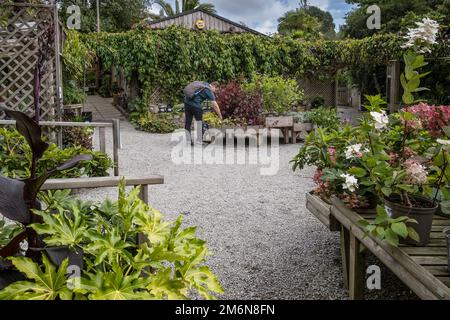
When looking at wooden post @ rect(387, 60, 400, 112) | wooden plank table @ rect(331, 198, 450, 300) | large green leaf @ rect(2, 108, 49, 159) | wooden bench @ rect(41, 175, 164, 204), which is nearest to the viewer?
large green leaf @ rect(2, 108, 49, 159)

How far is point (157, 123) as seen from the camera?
38.9 ft

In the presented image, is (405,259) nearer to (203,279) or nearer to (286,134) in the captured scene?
(203,279)

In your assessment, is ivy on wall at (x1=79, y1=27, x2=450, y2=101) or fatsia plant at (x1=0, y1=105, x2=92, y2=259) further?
ivy on wall at (x1=79, y1=27, x2=450, y2=101)

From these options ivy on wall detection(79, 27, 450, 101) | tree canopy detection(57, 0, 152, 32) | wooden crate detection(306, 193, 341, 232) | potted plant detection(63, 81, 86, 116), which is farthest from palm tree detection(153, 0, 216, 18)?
wooden crate detection(306, 193, 341, 232)

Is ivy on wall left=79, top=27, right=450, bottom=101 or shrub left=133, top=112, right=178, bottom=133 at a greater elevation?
ivy on wall left=79, top=27, right=450, bottom=101

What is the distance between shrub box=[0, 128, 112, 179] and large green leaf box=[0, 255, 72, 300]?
3.39 meters

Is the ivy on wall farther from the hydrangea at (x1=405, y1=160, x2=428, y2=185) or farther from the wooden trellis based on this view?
the hydrangea at (x1=405, y1=160, x2=428, y2=185)

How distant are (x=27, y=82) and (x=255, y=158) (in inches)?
164

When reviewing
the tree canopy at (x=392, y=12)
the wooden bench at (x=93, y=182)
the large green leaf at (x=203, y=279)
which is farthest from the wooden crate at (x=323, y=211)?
the tree canopy at (x=392, y=12)

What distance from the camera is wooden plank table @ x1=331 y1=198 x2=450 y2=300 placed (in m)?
1.81

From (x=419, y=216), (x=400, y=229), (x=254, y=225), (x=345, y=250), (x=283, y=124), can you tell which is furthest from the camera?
(x=283, y=124)

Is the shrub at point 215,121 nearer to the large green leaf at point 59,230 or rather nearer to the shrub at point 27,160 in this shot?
the shrub at point 27,160

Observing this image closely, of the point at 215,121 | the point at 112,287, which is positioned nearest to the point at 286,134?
the point at 215,121

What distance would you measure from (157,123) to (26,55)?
5.14 meters
